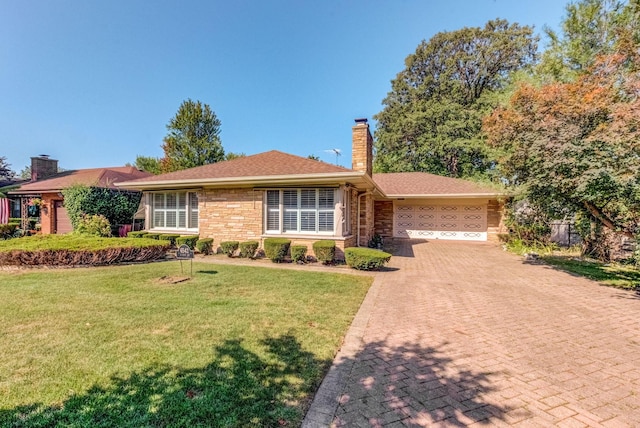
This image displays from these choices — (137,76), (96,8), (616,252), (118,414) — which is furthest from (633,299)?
(137,76)

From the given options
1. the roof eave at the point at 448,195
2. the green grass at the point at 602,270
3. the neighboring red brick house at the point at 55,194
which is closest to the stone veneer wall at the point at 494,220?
the roof eave at the point at 448,195

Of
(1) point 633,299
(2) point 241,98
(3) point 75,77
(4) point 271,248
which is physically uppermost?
(2) point 241,98

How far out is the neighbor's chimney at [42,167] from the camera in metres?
22.5

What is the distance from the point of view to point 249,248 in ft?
36.1

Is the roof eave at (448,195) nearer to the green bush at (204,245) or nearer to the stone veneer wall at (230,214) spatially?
the stone veneer wall at (230,214)

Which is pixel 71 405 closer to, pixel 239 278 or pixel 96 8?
pixel 239 278

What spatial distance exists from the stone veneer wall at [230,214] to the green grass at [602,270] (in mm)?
10696

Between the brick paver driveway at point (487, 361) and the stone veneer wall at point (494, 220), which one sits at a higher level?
the stone veneer wall at point (494, 220)

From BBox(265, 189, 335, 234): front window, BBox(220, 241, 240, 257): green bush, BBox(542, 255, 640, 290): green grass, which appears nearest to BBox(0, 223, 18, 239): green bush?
BBox(220, 241, 240, 257): green bush

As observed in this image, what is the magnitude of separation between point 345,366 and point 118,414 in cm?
220

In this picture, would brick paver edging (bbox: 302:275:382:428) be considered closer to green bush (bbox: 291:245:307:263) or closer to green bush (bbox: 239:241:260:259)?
green bush (bbox: 291:245:307:263)

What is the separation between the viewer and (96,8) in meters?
10.5

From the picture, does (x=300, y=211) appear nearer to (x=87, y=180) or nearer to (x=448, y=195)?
(x=448, y=195)

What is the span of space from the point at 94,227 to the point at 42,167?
51.2 feet
